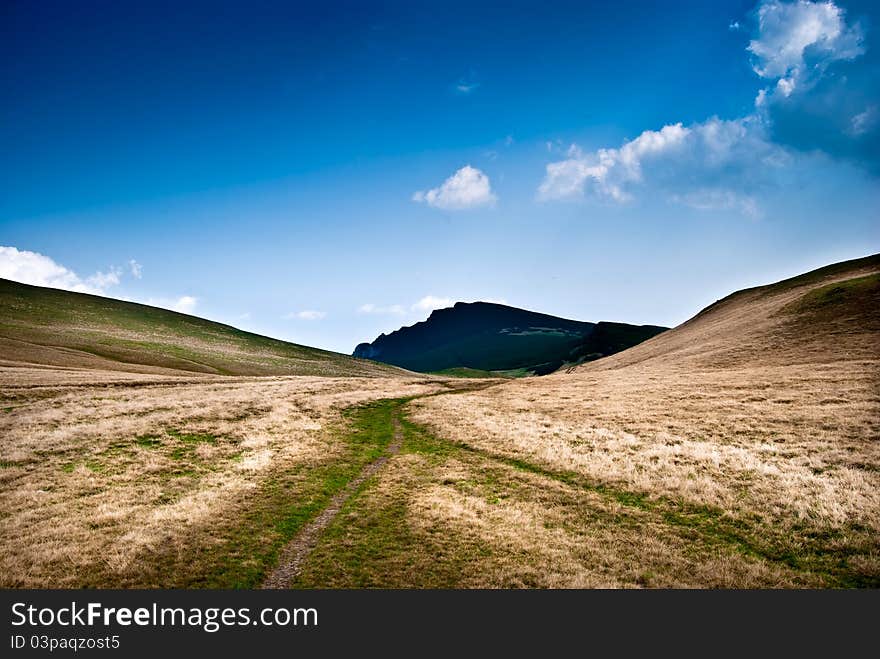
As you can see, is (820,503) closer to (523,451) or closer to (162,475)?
(523,451)

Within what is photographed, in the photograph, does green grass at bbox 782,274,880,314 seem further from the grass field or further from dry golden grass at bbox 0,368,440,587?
dry golden grass at bbox 0,368,440,587

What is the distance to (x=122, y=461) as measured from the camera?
76.0 feet

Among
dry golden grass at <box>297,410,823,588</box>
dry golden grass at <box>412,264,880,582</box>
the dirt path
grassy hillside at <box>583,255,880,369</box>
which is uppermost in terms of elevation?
grassy hillside at <box>583,255,880,369</box>

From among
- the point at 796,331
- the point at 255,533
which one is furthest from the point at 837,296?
the point at 255,533

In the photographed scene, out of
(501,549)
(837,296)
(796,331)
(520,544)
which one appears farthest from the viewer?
(837,296)

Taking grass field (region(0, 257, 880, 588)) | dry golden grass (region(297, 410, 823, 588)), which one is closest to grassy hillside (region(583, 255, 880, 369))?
grass field (region(0, 257, 880, 588))

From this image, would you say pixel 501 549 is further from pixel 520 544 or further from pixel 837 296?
pixel 837 296

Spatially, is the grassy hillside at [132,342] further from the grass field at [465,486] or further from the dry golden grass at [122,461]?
the grass field at [465,486]

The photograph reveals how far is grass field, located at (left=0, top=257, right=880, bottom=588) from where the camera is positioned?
1291 centimetres

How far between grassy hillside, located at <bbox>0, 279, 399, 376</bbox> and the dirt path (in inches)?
2543

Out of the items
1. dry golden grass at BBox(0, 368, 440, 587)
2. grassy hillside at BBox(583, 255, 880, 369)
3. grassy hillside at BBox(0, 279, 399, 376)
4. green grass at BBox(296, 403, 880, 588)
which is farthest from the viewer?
grassy hillside at BBox(0, 279, 399, 376)

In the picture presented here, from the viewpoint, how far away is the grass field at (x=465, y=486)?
12.9 meters

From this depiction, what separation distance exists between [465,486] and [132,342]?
98.4 meters

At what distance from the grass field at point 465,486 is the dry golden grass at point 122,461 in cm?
14
